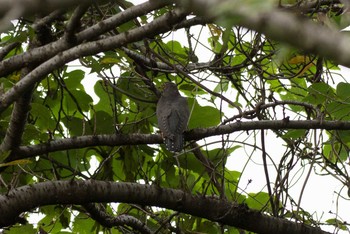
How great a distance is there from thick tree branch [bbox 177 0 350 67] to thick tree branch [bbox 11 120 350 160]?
251cm

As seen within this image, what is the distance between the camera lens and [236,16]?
0.70m

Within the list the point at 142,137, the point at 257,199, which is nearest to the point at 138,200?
the point at 142,137

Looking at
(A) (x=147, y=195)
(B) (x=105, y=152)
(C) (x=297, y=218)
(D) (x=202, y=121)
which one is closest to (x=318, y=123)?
(C) (x=297, y=218)

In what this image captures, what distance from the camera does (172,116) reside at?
500cm

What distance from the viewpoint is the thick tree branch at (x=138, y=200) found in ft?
9.98

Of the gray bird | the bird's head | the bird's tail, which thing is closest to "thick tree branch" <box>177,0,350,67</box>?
the gray bird

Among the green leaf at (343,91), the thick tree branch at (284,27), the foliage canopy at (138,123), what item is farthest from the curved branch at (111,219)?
the thick tree branch at (284,27)

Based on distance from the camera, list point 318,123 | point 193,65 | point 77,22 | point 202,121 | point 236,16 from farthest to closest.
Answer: point 202,121
point 193,65
point 318,123
point 77,22
point 236,16

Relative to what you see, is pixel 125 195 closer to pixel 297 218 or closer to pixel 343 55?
pixel 297 218

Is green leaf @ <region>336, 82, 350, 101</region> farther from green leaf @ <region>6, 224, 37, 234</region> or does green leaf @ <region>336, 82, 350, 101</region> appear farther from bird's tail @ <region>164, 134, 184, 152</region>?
green leaf @ <region>6, 224, 37, 234</region>

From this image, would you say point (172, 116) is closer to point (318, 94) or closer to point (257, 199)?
point (257, 199)

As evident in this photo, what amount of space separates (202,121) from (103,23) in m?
1.86

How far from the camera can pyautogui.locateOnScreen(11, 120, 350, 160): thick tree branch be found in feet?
10.6

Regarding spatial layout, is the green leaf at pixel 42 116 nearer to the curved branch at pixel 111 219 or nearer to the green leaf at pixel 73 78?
the green leaf at pixel 73 78
